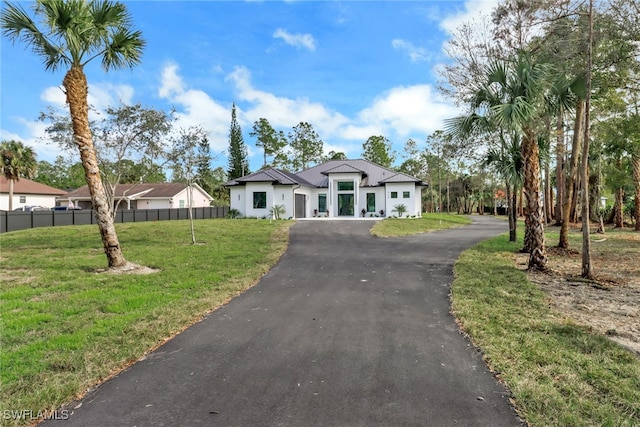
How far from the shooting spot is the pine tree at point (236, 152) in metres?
47.8

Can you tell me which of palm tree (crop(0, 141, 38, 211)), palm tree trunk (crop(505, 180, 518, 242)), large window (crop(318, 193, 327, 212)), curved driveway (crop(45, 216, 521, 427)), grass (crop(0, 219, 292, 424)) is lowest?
curved driveway (crop(45, 216, 521, 427))

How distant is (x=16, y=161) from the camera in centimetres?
2919

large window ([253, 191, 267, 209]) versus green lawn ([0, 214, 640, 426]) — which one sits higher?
large window ([253, 191, 267, 209])

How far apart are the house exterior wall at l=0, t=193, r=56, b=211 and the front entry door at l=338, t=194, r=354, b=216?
34333 millimetres

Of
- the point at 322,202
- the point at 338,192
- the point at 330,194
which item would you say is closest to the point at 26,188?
the point at 322,202

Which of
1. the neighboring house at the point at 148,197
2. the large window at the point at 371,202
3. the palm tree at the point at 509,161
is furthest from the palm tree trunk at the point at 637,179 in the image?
the neighboring house at the point at 148,197

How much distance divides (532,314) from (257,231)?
46.6ft

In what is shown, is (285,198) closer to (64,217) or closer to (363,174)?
(363,174)

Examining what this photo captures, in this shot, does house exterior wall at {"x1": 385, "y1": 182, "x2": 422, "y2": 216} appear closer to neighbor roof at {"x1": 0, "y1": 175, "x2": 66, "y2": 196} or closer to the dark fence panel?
Answer: the dark fence panel

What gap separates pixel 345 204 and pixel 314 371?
26.5m

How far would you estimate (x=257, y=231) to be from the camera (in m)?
18.2

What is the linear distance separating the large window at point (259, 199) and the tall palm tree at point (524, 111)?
62.5ft

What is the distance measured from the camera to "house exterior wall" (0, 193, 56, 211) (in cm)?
3559

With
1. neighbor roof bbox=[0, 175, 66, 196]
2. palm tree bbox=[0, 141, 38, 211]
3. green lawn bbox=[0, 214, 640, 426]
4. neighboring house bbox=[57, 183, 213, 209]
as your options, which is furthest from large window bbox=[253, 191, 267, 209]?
neighbor roof bbox=[0, 175, 66, 196]
